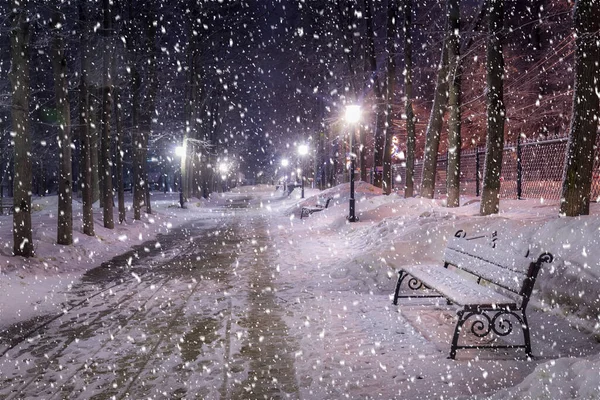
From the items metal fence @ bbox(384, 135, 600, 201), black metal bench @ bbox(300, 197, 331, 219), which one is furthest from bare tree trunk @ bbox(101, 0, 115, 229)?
metal fence @ bbox(384, 135, 600, 201)

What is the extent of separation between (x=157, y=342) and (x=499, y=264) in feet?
14.7

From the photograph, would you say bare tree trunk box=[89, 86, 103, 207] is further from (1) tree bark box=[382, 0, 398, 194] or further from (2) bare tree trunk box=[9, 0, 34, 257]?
(1) tree bark box=[382, 0, 398, 194]

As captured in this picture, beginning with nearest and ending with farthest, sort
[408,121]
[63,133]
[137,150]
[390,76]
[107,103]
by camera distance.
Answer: [63,133] < [107,103] < [408,121] < [137,150] < [390,76]

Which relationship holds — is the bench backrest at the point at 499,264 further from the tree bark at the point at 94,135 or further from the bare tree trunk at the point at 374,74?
the bare tree trunk at the point at 374,74

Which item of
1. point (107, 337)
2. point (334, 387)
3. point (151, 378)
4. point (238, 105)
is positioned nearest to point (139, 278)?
point (107, 337)

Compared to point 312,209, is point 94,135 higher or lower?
higher

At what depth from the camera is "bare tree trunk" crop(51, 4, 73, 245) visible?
12.5 m

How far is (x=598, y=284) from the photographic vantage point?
572 centimetres

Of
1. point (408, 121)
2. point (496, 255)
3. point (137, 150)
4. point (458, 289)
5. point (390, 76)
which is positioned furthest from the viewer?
point (390, 76)

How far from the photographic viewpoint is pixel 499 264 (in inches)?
250

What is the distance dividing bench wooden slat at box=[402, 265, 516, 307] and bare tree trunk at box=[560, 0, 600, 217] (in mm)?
2991

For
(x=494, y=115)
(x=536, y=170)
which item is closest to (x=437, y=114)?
Result: (x=536, y=170)

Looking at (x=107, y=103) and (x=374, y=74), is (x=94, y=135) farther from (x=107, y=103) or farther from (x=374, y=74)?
(x=374, y=74)

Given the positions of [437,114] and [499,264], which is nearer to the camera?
[499,264]
